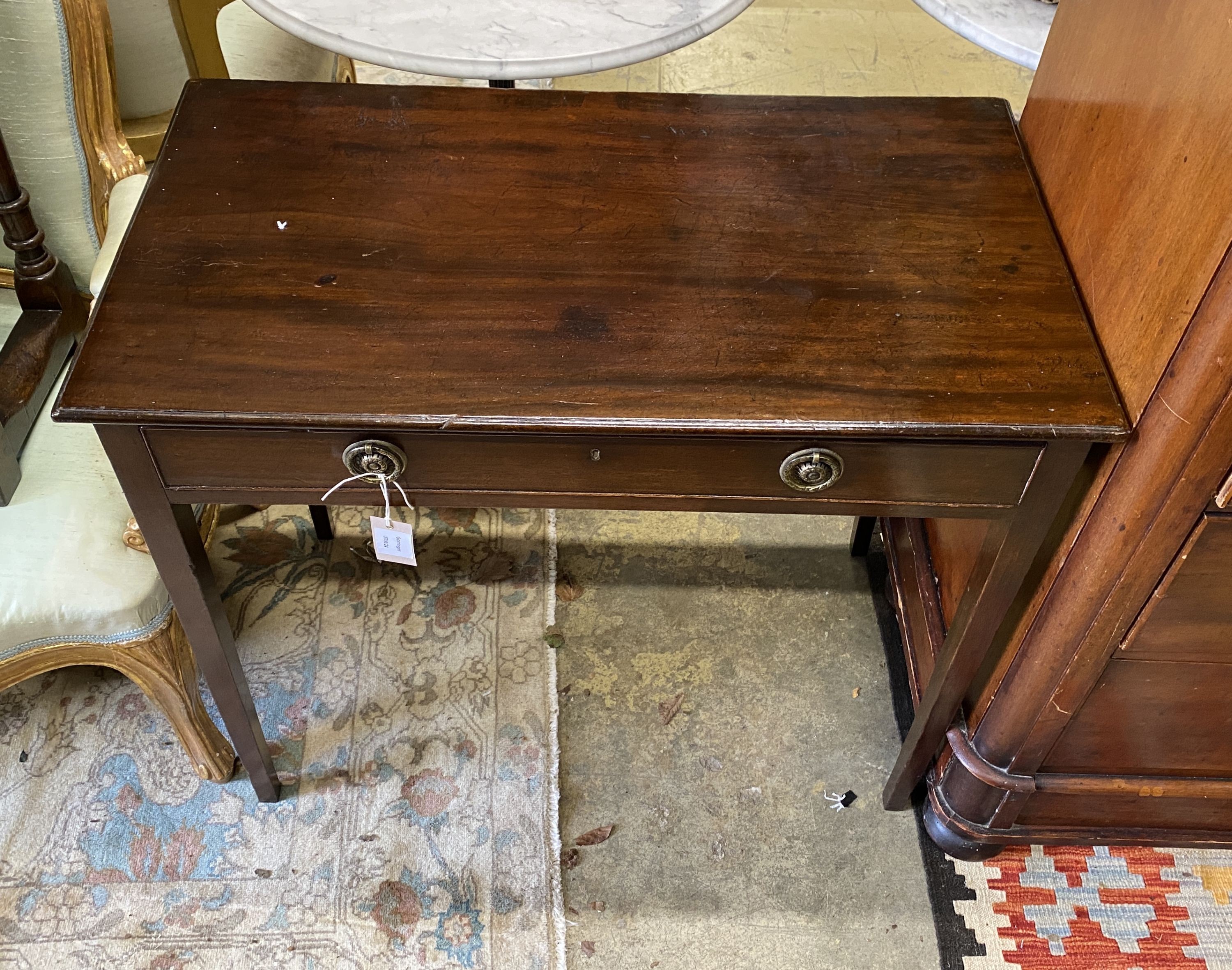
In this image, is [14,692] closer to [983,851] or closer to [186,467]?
[186,467]

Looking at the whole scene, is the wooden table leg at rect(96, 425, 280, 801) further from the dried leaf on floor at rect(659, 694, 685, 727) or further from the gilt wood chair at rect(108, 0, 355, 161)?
the gilt wood chair at rect(108, 0, 355, 161)

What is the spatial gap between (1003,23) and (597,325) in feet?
2.79

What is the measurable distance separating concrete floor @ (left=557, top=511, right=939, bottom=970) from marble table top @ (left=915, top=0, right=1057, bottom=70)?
2.56 ft

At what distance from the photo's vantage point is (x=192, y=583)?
3.67ft

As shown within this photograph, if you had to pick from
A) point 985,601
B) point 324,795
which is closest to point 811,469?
point 985,601

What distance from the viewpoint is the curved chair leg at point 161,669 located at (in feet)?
4.09

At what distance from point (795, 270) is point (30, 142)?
982 millimetres

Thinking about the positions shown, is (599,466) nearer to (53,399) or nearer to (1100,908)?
(53,399)

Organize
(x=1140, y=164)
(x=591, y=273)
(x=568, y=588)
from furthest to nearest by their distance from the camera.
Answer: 1. (x=568, y=588)
2. (x=591, y=273)
3. (x=1140, y=164)

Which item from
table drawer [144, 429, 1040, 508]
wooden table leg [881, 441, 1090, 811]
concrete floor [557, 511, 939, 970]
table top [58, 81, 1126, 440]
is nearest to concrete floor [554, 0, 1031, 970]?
concrete floor [557, 511, 939, 970]

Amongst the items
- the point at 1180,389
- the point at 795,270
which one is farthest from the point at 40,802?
the point at 1180,389

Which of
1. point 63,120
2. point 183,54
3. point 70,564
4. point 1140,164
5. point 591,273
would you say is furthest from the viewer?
point 183,54

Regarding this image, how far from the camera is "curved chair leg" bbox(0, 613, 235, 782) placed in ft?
4.09

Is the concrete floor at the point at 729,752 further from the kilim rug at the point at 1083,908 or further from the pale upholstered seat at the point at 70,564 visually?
the pale upholstered seat at the point at 70,564
